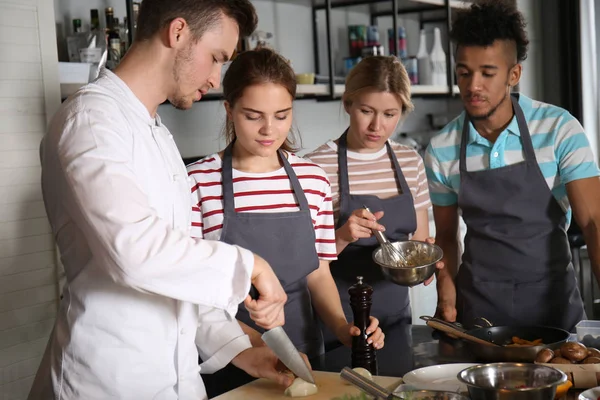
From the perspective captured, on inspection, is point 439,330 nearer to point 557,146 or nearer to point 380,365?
point 380,365

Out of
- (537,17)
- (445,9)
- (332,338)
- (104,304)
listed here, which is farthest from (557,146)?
(537,17)

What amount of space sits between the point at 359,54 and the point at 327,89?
2.14ft

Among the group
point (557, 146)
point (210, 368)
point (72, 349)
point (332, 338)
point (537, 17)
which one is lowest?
point (332, 338)

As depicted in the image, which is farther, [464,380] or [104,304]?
[104,304]

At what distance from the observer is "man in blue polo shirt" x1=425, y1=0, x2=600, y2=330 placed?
2092mm

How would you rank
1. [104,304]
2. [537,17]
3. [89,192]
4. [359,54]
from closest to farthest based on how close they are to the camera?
[89,192], [104,304], [359,54], [537,17]

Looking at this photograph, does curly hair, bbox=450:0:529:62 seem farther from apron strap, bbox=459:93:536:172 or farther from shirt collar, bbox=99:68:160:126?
shirt collar, bbox=99:68:160:126

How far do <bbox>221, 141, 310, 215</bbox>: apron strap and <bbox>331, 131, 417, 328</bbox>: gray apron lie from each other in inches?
15.9

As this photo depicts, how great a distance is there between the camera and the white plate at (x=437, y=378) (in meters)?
1.37

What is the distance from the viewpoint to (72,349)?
1307mm

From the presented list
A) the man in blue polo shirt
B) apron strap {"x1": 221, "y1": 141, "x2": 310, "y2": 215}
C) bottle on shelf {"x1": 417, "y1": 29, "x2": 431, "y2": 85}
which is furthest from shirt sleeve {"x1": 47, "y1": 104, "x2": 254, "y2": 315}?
bottle on shelf {"x1": 417, "y1": 29, "x2": 431, "y2": 85}

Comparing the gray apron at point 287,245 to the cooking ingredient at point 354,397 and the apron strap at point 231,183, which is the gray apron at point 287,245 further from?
the cooking ingredient at point 354,397

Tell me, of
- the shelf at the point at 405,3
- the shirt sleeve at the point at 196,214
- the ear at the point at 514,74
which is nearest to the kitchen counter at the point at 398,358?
the shirt sleeve at the point at 196,214

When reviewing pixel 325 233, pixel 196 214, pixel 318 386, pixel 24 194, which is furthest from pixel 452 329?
pixel 24 194
